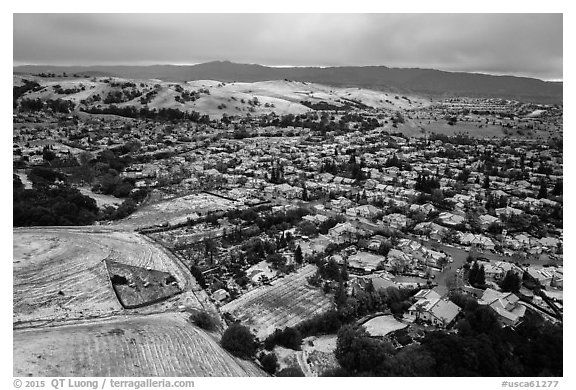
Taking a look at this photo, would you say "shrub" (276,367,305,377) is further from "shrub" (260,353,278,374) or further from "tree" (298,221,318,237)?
"tree" (298,221,318,237)

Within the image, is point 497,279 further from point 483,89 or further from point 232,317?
point 483,89

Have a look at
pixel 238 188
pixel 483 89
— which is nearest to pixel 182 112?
pixel 238 188

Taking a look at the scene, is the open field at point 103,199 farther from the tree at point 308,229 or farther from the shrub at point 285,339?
the shrub at point 285,339

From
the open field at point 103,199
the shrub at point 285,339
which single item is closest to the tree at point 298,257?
the shrub at point 285,339

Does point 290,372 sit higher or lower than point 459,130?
lower

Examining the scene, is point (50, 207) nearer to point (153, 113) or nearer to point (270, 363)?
point (270, 363)

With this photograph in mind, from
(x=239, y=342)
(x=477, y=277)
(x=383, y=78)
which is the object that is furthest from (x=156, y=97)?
(x=383, y=78)
